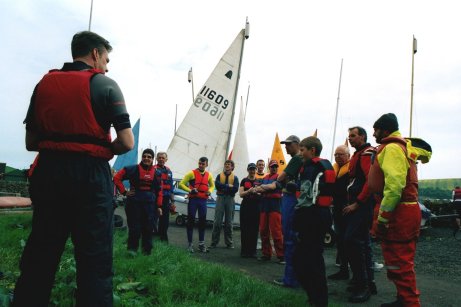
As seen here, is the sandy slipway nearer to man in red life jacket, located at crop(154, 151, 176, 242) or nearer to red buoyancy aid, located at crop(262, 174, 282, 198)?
man in red life jacket, located at crop(154, 151, 176, 242)

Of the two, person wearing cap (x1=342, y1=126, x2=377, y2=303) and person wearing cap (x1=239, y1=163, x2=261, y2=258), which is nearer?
person wearing cap (x1=342, y1=126, x2=377, y2=303)

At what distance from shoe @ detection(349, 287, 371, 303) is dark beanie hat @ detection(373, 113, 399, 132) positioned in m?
2.04

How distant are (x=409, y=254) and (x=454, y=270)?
187 inches

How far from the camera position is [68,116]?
2.23 metres

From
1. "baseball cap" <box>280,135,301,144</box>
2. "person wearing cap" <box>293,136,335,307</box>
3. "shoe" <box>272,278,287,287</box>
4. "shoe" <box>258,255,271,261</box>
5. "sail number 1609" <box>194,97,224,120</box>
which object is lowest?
"shoe" <box>258,255,271,261</box>

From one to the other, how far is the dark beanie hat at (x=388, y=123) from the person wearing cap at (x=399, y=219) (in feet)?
0.88

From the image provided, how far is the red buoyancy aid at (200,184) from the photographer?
8578 millimetres

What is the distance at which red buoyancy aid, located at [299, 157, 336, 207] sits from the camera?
4023 millimetres

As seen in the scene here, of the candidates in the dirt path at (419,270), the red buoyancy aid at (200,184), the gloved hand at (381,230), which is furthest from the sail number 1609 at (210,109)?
the gloved hand at (381,230)

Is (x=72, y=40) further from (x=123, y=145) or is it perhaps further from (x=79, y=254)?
(x=79, y=254)

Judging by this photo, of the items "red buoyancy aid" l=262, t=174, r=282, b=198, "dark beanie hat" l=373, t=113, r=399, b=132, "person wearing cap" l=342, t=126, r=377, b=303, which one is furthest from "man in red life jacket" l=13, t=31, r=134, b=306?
"red buoyancy aid" l=262, t=174, r=282, b=198

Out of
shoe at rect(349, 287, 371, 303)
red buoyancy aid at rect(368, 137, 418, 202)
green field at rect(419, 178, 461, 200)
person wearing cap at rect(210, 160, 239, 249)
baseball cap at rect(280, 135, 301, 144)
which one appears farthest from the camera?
green field at rect(419, 178, 461, 200)

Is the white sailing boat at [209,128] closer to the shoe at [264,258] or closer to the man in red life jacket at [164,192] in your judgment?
the man in red life jacket at [164,192]

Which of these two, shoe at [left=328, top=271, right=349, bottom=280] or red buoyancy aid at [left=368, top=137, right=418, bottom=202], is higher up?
red buoyancy aid at [left=368, top=137, right=418, bottom=202]
